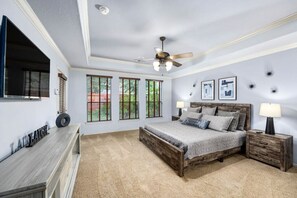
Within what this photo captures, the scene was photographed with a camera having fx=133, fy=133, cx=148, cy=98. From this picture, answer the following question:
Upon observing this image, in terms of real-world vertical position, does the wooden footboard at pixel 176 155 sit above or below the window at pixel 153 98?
below

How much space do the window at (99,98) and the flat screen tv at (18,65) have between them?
10.1 feet

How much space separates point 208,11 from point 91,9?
1849 mm

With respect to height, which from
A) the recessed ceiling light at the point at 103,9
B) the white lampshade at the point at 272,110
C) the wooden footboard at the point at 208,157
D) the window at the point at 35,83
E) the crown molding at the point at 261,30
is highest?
the crown molding at the point at 261,30

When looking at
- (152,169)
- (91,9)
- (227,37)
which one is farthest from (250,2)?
(152,169)

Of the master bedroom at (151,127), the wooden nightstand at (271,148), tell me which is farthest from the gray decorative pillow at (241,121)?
the wooden nightstand at (271,148)

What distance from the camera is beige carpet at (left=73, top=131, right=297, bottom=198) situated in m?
1.94

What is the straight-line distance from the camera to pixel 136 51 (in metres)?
3.87

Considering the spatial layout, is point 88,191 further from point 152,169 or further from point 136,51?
point 136,51

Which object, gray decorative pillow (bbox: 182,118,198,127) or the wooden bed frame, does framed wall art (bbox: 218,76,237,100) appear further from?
gray decorative pillow (bbox: 182,118,198,127)

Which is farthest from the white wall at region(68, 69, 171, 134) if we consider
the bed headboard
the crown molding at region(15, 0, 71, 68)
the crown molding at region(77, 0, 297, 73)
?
the bed headboard

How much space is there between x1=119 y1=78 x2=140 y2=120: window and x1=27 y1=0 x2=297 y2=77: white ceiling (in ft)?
5.98

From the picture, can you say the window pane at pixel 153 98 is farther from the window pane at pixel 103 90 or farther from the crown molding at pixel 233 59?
the window pane at pixel 103 90

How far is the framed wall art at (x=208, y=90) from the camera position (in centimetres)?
432

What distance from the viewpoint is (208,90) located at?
4473mm
